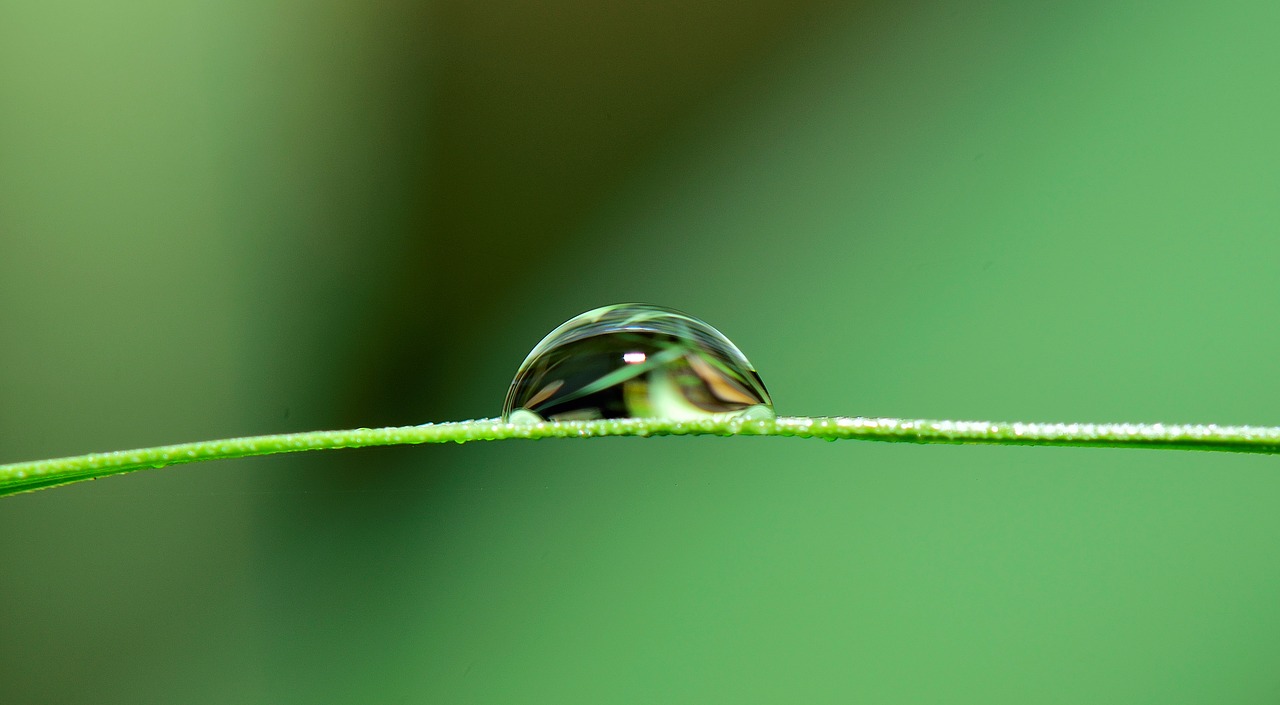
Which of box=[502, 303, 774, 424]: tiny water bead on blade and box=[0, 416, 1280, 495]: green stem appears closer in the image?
box=[0, 416, 1280, 495]: green stem

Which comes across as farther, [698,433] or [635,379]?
[635,379]

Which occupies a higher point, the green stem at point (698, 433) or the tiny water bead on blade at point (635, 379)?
the green stem at point (698, 433)

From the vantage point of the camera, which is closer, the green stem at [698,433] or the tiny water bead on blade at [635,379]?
the green stem at [698,433]

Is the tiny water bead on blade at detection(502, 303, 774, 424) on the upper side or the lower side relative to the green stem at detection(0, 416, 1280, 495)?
lower

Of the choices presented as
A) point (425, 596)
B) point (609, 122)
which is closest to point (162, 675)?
point (425, 596)
